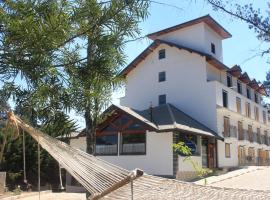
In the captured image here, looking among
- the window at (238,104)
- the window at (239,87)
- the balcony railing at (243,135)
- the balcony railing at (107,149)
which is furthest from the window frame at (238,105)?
the balcony railing at (107,149)

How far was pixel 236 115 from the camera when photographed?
2964 centimetres

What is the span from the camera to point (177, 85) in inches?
1072

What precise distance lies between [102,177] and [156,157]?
18.4 metres

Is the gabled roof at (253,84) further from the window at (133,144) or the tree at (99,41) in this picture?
the tree at (99,41)

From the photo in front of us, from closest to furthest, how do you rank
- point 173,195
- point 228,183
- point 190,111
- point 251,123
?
1. point 173,195
2. point 228,183
3. point 190,111
4. point 251,123

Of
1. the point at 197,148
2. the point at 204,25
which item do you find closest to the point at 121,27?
the point at 197,148

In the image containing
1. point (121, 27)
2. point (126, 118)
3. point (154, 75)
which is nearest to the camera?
point (121, 27)

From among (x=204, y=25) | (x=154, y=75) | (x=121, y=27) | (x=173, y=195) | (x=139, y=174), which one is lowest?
(x=173, y=195)

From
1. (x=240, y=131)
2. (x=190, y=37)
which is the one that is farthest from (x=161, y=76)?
(x=240, y=131)

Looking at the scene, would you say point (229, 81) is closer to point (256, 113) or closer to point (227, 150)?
point (227, 150)

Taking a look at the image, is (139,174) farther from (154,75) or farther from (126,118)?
(154,75)

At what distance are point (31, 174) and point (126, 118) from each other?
20.1 feet

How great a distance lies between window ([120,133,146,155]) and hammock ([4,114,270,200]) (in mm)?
18079

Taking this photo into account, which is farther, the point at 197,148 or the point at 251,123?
the point at 251,123
